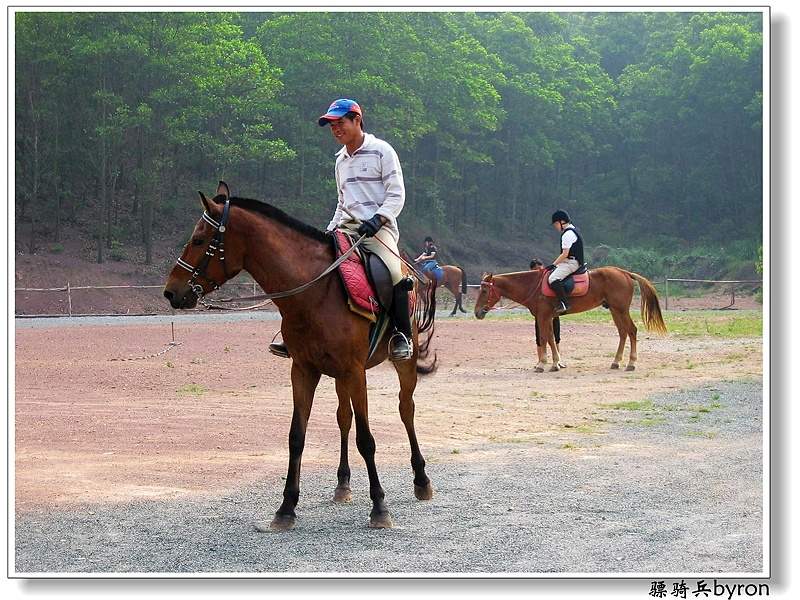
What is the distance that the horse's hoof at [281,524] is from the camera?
6.80m

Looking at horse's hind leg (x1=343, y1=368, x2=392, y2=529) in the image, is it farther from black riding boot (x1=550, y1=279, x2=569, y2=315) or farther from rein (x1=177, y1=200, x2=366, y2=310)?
black riding boot (x1=550, y1=279, x2=569, y2=315)

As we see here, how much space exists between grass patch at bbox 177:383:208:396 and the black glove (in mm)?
6937

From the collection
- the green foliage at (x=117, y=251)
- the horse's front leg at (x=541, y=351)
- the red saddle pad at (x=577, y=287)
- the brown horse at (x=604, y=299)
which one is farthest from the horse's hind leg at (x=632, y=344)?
the green foliage at (x=117, y=251)

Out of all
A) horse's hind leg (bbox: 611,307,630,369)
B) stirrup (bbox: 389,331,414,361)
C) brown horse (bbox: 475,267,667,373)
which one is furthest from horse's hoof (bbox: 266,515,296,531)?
horse's hind leg (bbox: 611,307,630,369)

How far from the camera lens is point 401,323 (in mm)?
7414

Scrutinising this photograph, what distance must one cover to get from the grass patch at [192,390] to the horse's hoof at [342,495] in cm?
614

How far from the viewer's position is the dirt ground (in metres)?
8.68

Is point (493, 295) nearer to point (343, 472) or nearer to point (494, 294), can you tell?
point (494, 294)

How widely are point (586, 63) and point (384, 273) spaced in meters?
55.6

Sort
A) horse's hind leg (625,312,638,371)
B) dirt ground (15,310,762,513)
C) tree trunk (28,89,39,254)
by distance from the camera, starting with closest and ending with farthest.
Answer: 1. dirt ground (15,310,762,513)
2. horse's hind leg (625,312,638,371)
3. tree trunk (28,89,39,254)

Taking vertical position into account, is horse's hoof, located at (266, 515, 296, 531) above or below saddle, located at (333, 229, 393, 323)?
below

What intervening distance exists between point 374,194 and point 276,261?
1001mm

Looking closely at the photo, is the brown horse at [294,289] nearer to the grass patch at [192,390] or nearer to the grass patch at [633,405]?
the grass patch at [633,405]

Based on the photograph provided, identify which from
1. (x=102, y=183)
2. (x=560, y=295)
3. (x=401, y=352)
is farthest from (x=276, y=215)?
(x=102, y=183)
